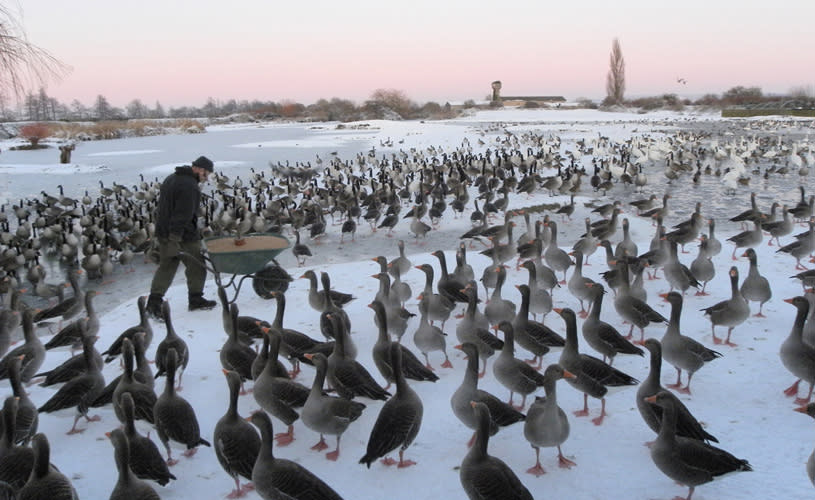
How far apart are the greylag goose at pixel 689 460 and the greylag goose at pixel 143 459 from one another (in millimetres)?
3722

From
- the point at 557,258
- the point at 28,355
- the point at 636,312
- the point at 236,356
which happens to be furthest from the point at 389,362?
the point at 557,258

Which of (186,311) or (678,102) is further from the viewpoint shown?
(678,102)

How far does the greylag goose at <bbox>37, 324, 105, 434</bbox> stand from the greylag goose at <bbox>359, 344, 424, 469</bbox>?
2730 millimetres

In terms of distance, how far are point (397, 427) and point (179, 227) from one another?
4.85 m

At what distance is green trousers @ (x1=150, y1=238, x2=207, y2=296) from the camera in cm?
811

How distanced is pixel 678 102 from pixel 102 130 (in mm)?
74942

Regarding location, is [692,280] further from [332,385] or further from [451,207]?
[451,207]

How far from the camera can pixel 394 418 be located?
469cm

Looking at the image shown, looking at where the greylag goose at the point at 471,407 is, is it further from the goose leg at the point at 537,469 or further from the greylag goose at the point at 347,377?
the greylag goose at the point at 347,377

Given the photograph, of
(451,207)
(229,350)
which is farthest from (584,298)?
(451,207)

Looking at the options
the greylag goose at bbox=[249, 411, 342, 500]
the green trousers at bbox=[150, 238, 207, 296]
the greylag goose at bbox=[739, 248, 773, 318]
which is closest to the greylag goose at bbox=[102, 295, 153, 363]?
the green trousers at bbox=[150, 238, 207, 296]

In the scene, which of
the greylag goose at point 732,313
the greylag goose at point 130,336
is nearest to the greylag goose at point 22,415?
the greylag goose at point 130,336

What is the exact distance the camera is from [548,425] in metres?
4.53

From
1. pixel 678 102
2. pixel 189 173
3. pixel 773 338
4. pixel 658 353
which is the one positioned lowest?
pixel 773 338
